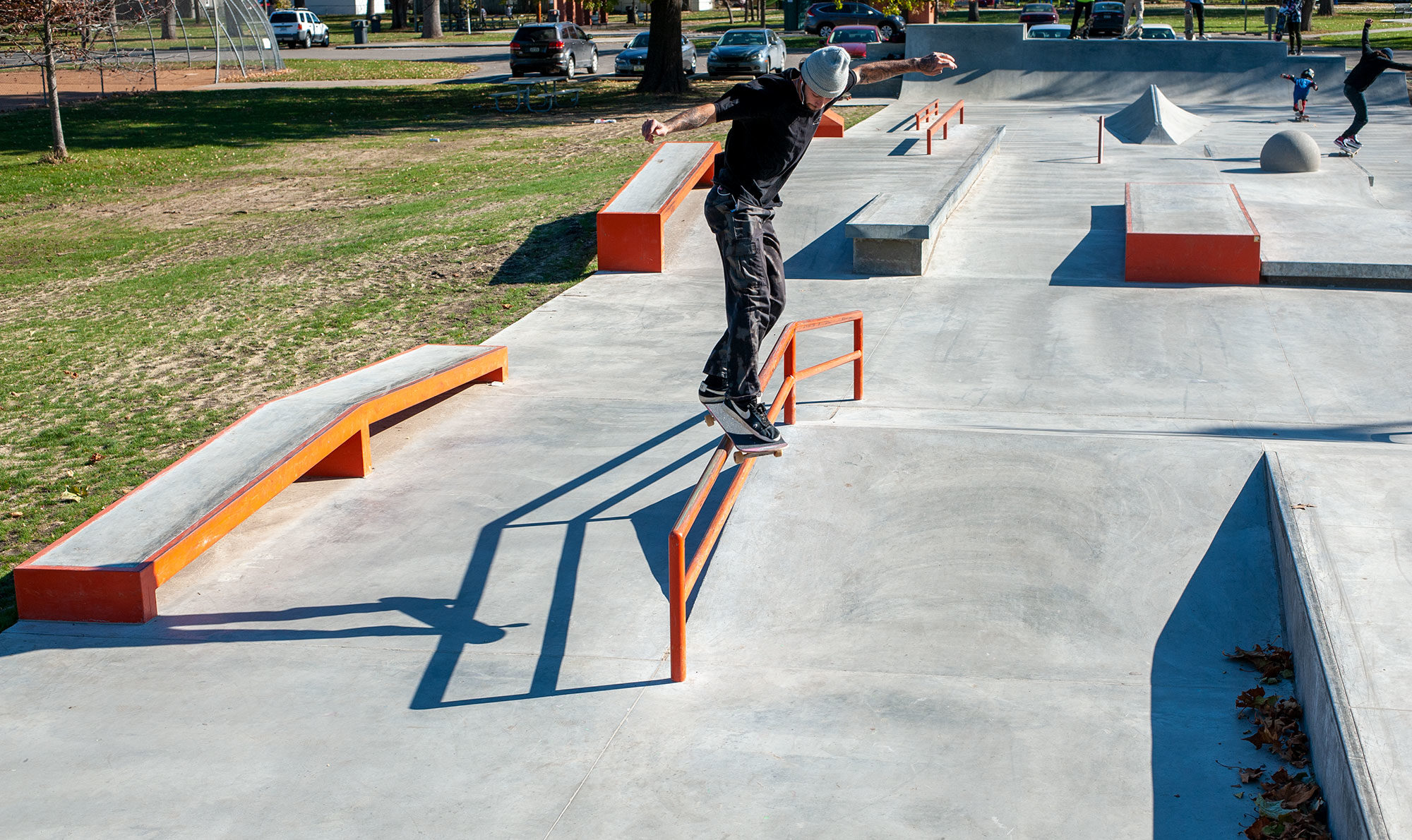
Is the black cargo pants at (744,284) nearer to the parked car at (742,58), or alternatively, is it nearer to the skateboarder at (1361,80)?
the skateboarder at (1361,80)

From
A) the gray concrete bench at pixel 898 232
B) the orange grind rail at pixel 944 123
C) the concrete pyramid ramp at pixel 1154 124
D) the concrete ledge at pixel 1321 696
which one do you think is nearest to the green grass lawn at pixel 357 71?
the orange grind rail at pixel 944 123

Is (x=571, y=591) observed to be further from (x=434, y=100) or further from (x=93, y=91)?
(x=93, y=91)

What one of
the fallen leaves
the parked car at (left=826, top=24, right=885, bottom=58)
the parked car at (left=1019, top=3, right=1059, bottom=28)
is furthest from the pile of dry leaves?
the parked car at (left=1019, top=3, right=1059, bottom=28)

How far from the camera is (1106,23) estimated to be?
45.0 metres

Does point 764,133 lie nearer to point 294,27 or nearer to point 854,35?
point 854,35

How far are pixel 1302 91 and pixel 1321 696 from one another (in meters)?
20.9

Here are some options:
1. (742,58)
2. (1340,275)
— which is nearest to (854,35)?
(742,58)

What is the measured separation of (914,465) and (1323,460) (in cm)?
208

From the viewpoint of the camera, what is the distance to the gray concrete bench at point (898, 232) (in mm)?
11906

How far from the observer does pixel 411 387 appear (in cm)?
742

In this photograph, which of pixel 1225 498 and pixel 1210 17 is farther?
pixel 1210 17

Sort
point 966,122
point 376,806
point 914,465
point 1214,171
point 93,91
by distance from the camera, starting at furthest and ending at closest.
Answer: point 93,91 → point 966,122 → point 1214,171 → point 914,465 → point 376,806

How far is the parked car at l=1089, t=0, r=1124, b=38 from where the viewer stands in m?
44.4

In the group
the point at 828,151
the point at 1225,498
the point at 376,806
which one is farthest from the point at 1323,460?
A: the point at 828,151
